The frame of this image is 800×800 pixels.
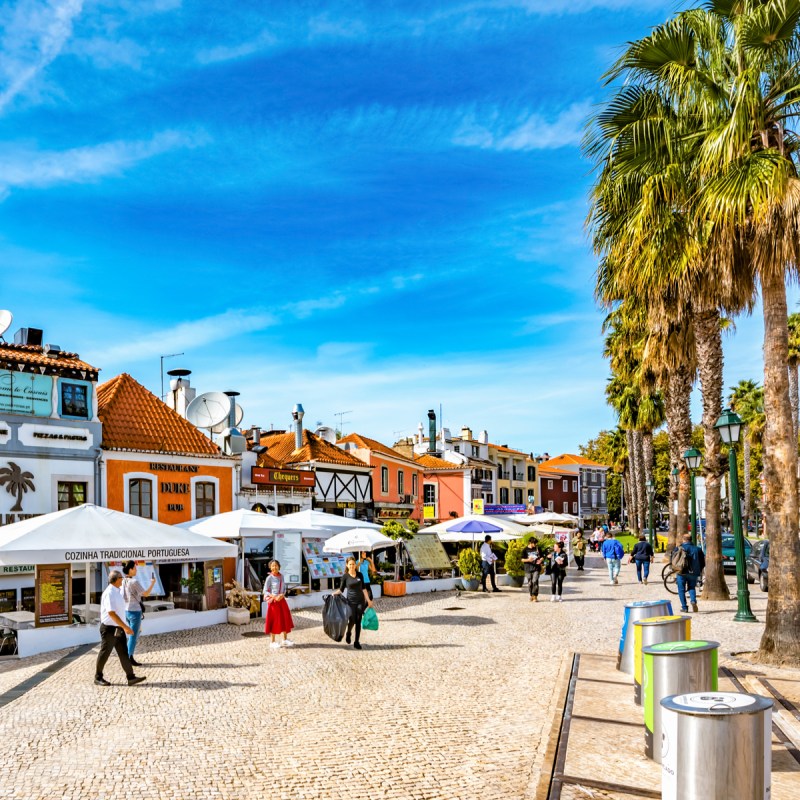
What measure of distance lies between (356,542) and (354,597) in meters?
4.95

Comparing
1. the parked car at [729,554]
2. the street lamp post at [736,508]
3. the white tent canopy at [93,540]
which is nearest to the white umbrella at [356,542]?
the white tent canopy at [93,540]

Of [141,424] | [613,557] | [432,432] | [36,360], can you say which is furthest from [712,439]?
[432,432]

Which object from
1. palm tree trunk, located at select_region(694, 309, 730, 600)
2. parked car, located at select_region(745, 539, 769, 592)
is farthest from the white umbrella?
parked car, located at select_region(745, 539, 769, 592)

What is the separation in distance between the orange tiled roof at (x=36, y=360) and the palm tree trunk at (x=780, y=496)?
16.6 meters

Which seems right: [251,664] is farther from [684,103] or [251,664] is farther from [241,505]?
[241,505]

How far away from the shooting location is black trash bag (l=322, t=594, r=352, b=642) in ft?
43.8

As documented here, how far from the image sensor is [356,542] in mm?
18406

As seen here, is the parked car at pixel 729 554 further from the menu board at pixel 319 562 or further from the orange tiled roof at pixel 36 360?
the orange tiled roof at pixel 36 360

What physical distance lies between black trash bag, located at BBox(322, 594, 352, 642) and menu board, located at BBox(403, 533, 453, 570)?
10759 mm

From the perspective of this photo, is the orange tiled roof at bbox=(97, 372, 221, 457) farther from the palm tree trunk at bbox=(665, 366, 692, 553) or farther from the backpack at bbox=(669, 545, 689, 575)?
the palm tree trunk at bbox=(665, 366, 692, 553)

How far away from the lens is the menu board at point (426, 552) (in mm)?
24366

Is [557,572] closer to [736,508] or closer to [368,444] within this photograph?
[736,508]

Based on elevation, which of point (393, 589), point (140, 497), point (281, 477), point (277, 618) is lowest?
point (393, 589)

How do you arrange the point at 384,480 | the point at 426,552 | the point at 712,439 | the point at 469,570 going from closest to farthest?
the point at 712,439, the point at 469,570, the point at 426,552, the point at 384,480
